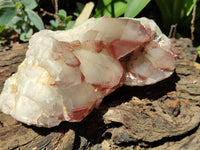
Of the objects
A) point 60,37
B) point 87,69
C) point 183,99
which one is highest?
point 60,37

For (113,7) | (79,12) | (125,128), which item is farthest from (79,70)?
(79,12)

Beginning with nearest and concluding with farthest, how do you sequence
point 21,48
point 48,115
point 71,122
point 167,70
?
point 48,115 < point 71,122 < point 167,70 < point 21,48

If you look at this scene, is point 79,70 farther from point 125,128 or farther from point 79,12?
point 79,12

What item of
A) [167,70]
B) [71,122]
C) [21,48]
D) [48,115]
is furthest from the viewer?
[21,48]

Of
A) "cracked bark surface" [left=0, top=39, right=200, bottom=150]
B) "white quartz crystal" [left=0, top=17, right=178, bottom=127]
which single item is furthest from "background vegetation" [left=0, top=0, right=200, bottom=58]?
"cracked bark surface" [left=0, top=39, right=200, bottom=150]

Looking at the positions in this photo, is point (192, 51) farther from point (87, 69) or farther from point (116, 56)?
point (87, 69)

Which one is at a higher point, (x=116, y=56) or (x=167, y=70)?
(x=116, y=56)

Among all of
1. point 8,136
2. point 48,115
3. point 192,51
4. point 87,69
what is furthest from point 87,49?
point 192,51
